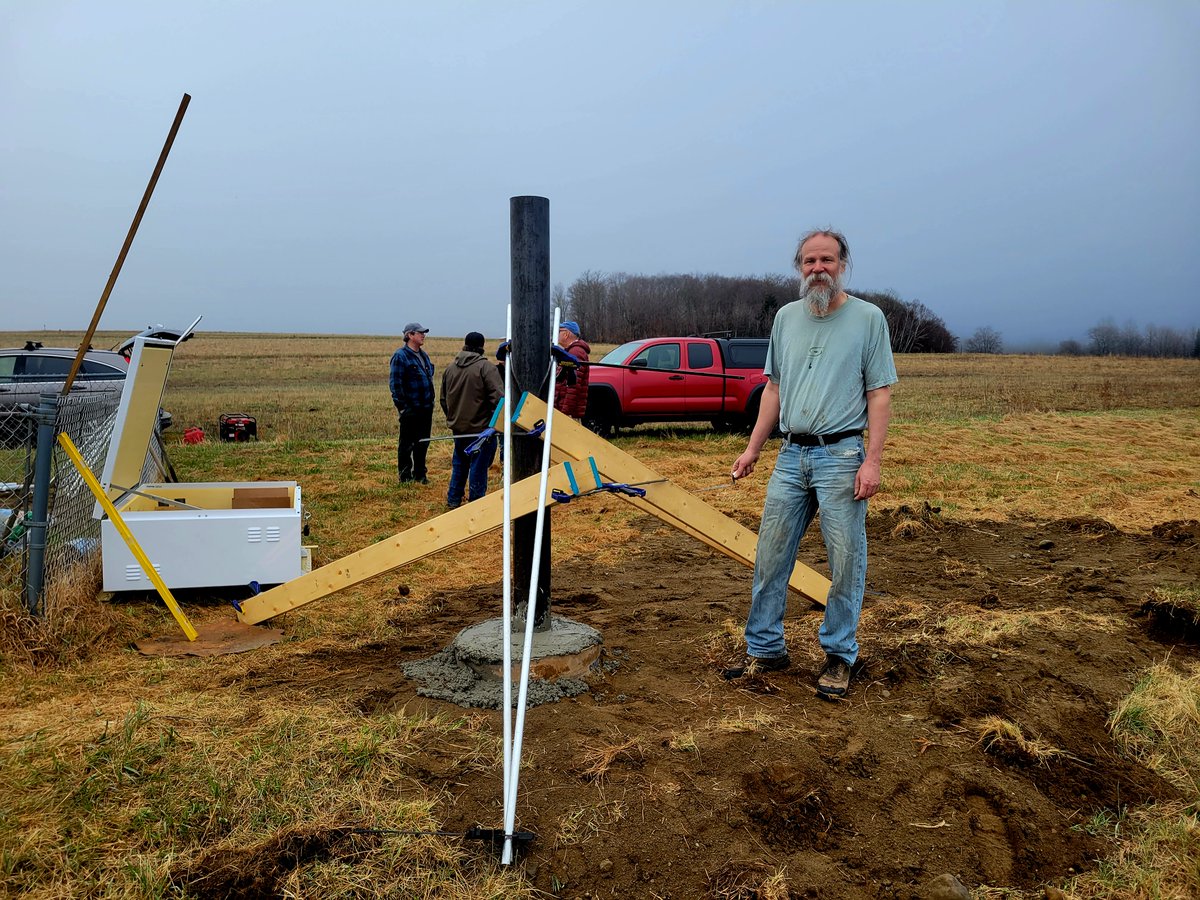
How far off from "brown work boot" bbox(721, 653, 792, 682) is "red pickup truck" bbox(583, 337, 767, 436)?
10.8 m

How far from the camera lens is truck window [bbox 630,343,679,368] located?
1543cm

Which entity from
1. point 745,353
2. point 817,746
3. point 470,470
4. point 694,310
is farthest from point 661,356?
point 694,310

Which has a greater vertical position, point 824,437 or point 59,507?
point 824,437

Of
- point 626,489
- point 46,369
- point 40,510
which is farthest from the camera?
point 46,369

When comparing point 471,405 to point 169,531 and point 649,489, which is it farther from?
point 649,489

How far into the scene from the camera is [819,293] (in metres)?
3.80

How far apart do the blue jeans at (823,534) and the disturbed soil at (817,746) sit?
247mm

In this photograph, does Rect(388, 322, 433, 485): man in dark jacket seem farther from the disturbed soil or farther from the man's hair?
the man's hair

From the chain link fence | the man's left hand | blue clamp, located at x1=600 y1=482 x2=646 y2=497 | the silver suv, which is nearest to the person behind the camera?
the man's left hand

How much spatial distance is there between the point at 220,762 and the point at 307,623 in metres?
2.15

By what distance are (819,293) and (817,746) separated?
1.91 metres

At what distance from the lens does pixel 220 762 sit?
3139 mm

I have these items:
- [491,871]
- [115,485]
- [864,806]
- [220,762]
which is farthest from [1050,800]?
[115,485]

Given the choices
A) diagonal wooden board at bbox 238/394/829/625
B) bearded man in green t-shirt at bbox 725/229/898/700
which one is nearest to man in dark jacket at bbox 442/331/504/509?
diagonal wooden board at bbox 238/394/829/625
